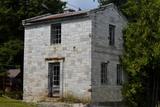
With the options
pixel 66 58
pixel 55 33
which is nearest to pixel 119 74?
pixel 66 58

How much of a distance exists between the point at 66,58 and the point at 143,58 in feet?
19.4

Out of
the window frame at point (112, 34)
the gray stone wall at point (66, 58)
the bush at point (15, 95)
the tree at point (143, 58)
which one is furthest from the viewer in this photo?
the bush at point (15, 95)

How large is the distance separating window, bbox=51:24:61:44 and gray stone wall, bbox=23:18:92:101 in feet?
1.00

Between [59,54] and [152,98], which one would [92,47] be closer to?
[59,54]

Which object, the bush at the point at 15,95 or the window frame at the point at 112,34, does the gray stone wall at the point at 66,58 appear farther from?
the bush at the point at 15,95

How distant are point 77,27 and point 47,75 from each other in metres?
4.41

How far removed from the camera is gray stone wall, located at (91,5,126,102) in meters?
31.4

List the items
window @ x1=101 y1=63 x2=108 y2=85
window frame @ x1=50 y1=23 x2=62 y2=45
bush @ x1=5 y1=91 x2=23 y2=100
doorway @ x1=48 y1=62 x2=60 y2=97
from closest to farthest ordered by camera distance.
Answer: window @ x1=101 y1=63 x2=108 y2=85
doorway @ x1=48 y1=62 x2=60 y2=97
window frame @ x1=50 y1=23 x2=62 y2=45
bush @ x1=5 y1=91 x2=23 y2=100

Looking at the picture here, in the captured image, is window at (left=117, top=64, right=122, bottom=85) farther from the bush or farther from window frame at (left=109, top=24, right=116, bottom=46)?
the bush

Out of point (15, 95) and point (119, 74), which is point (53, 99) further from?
point (15, 95)

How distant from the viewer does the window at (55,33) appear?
110 ft

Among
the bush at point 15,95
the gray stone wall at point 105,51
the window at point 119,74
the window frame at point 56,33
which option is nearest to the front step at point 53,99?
the gray stone wall at point 105,51

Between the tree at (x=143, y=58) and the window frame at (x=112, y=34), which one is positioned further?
the window frame at (x=112, y=34)

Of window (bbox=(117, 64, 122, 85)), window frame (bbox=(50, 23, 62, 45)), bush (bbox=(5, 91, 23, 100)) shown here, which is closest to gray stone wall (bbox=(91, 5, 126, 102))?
window (bbox=(117, 64, 122, 85))
